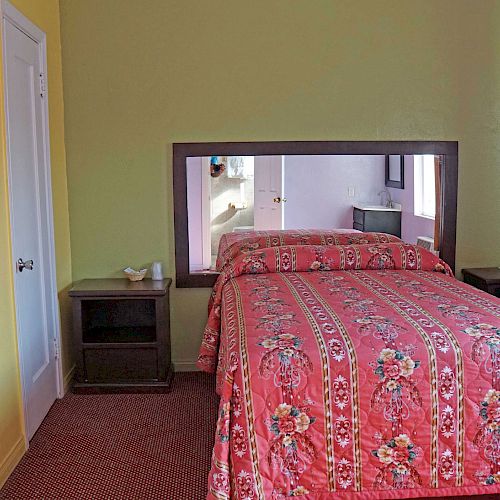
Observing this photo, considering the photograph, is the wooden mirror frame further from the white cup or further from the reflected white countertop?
the reflected white countertop

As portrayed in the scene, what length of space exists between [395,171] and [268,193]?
790mm

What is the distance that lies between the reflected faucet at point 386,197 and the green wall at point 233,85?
1.09 ft

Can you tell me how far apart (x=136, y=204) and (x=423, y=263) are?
173 cm

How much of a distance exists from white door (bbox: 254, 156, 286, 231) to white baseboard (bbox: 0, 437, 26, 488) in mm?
1862

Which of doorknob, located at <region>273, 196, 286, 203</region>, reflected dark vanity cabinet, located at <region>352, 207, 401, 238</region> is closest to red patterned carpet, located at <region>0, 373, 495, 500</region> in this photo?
doorknob, located at <region>273, 196, 286, 203</region>

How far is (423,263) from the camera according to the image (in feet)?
12.5

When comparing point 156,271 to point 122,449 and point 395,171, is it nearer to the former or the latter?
point 122,449

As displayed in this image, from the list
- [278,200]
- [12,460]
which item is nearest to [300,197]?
[278,200]

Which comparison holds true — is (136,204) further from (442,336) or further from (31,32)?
(442,336)

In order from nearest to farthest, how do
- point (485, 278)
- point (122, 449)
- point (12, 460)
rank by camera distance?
point (12, 460) < point (122, 449) < point (485, 278)

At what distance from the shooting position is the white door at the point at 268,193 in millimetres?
4055

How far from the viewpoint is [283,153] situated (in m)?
4.03

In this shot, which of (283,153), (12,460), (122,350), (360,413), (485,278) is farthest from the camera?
(283,153)

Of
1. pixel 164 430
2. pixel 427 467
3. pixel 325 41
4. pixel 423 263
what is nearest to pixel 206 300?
pixel 164 430
